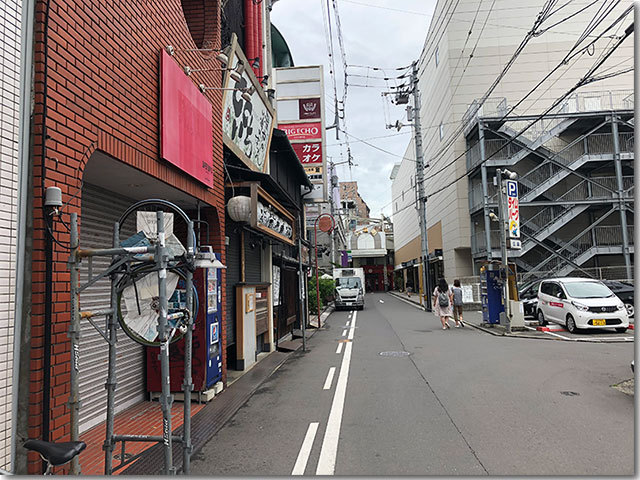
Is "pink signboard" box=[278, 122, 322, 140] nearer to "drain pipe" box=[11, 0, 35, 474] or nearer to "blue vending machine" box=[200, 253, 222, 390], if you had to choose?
"blue vending machine" box=[200, 253, 222, 390]

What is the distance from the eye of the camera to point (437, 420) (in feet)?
18.8

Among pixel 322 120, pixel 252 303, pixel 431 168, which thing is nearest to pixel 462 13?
pixel 431 168

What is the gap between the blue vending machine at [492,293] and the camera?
16019 millimetres

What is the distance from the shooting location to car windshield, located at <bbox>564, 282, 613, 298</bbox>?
13852 mm

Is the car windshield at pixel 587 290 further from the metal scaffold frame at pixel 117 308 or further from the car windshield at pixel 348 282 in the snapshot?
the car windshield at pixel 348 282

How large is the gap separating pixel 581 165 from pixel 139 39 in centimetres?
2725

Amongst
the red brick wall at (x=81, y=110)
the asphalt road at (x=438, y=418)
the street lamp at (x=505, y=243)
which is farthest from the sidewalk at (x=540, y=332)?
the red brick wall at (x=81, y=110)

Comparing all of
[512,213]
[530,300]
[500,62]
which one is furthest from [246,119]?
[500,62]

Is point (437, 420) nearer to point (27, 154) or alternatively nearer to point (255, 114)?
point (27, 154)

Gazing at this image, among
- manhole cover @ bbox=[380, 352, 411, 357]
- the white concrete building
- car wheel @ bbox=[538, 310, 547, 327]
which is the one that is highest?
the white concrete building

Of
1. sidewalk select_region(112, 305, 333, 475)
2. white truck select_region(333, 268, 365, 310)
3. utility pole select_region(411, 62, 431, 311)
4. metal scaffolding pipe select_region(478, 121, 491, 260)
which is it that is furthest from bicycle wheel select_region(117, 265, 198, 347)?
white truck select_region(333, 268, 365, 310)

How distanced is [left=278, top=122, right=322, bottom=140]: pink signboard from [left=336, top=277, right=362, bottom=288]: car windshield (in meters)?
13.5

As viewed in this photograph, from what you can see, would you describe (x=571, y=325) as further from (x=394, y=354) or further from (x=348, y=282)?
(x=348, y=282)

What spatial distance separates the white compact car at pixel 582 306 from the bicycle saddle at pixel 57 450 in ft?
46.1
